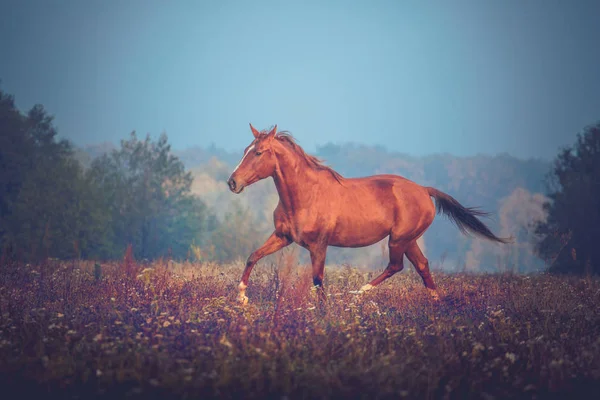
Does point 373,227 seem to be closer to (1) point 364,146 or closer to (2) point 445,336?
(2) point 445,336

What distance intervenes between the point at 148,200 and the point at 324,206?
41.1m

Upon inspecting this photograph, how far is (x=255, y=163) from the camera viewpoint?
7.93 metres

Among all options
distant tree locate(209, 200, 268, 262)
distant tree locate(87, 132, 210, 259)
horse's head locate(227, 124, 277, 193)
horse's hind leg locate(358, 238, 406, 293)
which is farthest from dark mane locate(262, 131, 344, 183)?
distant tree locate(209, 200, 268, 262)

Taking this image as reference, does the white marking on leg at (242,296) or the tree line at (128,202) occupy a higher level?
the tree line at (128,202)

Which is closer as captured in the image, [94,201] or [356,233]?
[356,233]

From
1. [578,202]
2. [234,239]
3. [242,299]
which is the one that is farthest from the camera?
[234,239]

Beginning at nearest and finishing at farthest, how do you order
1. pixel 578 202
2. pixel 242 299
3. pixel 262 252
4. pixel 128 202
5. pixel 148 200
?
pixel 242 299, pixel 262 252, pixel 578 202, pixel 128 202, pixel 148 200

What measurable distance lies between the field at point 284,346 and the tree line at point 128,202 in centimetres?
1175

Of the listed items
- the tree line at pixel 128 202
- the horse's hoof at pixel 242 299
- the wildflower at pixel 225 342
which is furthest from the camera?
the tree line at pixel 128 202

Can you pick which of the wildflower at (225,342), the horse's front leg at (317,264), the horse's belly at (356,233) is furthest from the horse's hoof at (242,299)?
the wildflower at (225,342)

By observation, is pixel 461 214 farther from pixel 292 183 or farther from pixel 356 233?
pixel 292 183

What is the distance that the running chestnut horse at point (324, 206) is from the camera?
7.98 meters

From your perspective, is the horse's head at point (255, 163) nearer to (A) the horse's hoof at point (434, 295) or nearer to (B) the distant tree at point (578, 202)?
(A) the horse's hoof at point (434, 295)

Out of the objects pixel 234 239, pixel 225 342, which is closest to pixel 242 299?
pixel 225 342
